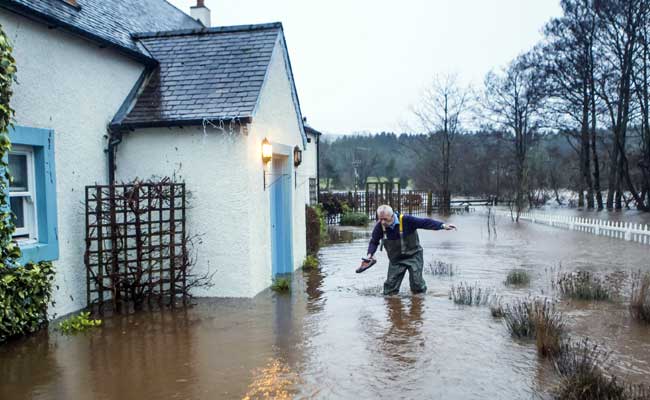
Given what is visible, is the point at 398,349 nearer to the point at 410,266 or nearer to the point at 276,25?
the point at 410,266

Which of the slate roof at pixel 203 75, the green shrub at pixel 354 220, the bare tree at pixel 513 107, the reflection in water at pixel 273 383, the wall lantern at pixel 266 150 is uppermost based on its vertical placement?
the bare tree at pixel 513 107

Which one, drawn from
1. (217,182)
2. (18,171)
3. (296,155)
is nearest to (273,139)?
(296,155)

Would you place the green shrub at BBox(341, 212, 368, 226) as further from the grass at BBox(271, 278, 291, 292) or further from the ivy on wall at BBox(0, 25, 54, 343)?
the ivy on wall at BBox(0, 25, 54, 343)

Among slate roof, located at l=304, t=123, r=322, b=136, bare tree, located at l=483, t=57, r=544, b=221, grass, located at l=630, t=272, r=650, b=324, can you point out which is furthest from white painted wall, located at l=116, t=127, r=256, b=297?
bare tree, located at l=483, t=57, r=544, b=221

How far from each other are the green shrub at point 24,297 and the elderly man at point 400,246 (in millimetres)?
4860

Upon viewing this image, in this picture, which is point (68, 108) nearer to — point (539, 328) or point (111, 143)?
point (111, 143)

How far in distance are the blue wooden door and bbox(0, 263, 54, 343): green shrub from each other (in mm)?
4609

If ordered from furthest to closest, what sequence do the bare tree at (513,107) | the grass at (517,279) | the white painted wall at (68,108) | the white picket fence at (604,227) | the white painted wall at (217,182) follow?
the bare tree at (513,107) < the white picket fence at (604,227) < the grass at (517,279) < the white painted wall at (217,182) < the white painted wall at (68,108)

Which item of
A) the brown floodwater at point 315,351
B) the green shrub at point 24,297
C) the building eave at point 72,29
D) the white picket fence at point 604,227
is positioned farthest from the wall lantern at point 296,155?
the white picket fence at point 604,227

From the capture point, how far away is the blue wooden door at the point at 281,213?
1035cm

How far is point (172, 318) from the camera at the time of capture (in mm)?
7230

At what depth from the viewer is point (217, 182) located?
Result: 8125mm

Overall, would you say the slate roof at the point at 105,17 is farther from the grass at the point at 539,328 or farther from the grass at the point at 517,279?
the grass at the point at 517,279

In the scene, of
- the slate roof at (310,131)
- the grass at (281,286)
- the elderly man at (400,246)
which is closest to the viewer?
the elderly man at (400,246)
